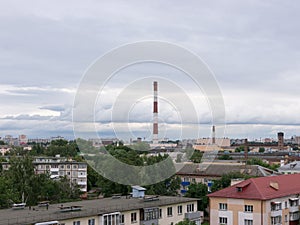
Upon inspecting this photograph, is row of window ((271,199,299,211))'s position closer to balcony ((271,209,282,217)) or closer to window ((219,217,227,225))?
balcony ((271,209,282,217))

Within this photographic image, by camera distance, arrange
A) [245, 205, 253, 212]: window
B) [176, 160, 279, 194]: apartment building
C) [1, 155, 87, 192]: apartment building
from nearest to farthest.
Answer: [245, 205, 253, 212]: window
[176, 160, 279, 194]: apartment building
[1, 155, 87, 192]: apartment building

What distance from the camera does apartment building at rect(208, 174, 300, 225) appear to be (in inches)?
1268

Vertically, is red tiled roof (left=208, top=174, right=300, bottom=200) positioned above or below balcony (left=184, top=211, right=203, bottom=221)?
above

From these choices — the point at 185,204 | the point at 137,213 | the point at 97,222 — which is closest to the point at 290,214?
the point at 185,204

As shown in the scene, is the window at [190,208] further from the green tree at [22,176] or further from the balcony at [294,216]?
the green tree at [22,176]

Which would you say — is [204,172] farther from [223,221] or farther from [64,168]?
[223,221]

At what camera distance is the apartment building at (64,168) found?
63.4 m

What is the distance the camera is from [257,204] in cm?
3216

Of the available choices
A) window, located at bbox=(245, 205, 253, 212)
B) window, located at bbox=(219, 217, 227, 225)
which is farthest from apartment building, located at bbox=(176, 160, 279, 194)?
window, located at bbox=(245, 205, 253, 212)

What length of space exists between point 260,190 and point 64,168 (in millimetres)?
38775

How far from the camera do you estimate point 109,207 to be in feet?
90.0

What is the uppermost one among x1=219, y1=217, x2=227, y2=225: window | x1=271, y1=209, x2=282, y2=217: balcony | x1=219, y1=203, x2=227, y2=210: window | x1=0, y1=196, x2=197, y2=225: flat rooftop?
x1=0, y1=196, x2=197, y2=225: flat rooftop

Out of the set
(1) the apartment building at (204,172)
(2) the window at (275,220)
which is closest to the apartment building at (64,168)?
(1) the apartment building at (204,172)

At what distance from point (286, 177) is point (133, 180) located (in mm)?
16014
